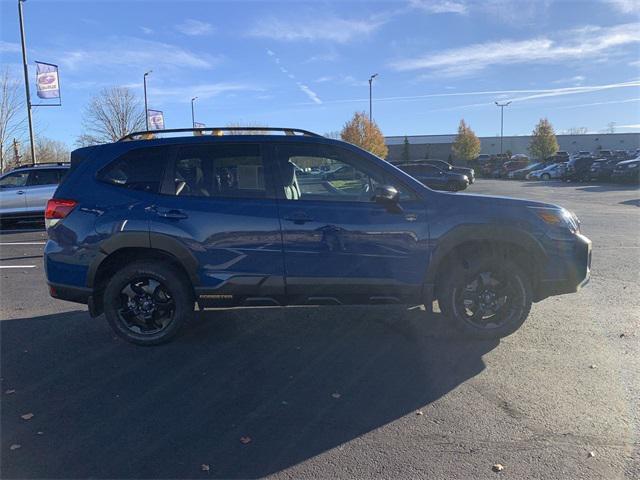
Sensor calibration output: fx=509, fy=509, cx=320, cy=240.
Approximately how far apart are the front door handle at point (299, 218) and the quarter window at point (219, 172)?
351mm

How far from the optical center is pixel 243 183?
476 cm

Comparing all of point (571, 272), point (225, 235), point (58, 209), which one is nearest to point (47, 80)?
point (58, 209)

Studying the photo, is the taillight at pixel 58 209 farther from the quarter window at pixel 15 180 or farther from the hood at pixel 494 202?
the quarter window at pixel 15 180

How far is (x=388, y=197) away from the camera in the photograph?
448 centimetres

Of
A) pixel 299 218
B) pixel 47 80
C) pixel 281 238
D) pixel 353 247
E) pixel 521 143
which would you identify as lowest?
pixel 353 247

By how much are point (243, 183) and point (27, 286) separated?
184 inches

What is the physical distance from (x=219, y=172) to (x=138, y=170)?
77cm

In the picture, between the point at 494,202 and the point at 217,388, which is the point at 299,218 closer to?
the point at 217,388

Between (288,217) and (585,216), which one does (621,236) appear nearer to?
(585,216)

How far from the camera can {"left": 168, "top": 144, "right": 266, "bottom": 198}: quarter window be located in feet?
15.5

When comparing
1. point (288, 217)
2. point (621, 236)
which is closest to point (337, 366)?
point (288, 217)

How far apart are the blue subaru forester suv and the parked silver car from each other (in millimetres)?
10719

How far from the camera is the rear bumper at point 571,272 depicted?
4699 mm

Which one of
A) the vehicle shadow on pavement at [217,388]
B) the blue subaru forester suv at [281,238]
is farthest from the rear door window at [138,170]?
the vehicle shadow on pavement at [217,388]
